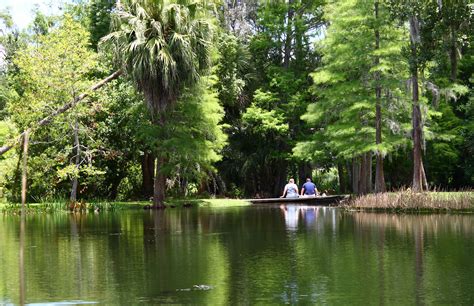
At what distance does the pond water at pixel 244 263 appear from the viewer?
10.3 metres

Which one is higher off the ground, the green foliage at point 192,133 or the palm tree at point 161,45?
the palm tree at point 161,45

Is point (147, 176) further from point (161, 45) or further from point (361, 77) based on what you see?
point (361, 77)

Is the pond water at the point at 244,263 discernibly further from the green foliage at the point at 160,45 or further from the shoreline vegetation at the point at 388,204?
the green foliage at the point at 160,45

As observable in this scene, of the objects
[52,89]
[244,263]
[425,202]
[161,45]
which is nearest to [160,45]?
[161,45]

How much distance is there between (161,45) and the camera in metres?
30.0

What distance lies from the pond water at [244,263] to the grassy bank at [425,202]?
82.8 inches

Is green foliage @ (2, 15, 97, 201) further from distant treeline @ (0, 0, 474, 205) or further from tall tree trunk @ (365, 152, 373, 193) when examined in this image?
tall tree trunk @ (365, 152, 373, 193)

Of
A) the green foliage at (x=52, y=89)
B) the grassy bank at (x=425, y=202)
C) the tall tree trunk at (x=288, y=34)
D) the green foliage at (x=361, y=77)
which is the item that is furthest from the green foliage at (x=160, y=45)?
the tall tree trunk at (x=288, y=34)

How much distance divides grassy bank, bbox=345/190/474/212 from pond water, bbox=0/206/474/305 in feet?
6.90

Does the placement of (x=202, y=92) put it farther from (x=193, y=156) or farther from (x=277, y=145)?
(x=277, y=145)

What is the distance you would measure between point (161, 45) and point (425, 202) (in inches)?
476

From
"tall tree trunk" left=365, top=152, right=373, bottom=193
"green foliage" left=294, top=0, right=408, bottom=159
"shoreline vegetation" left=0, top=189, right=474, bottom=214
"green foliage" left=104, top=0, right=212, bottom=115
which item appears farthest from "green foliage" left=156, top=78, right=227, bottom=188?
"tall tree trunk" left=365, top=152, right=373, bottom=193

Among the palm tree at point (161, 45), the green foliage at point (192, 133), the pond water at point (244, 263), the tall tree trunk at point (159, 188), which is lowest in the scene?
the pond water at point (244, 263)

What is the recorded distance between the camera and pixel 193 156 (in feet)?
106
